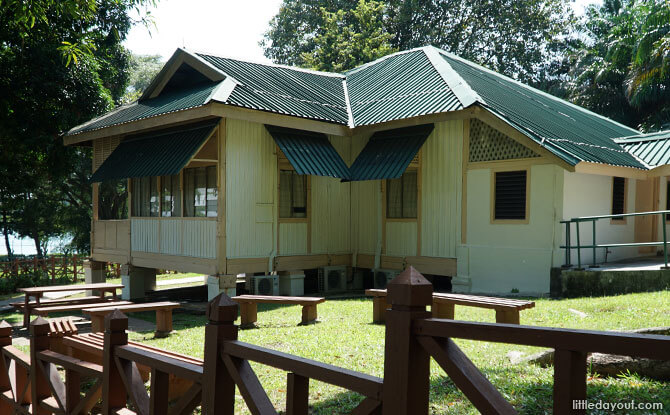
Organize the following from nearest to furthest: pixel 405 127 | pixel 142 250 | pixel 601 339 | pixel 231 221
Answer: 1. pixel 601 339
2. pixel 231 221
3. pixel 405 127
4. pixel 142 250

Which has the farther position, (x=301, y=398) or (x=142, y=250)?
(x=142, y=250)

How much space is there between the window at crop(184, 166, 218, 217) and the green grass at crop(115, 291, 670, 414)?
9.38ft

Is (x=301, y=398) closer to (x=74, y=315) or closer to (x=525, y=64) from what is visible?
(x=74, y=315)

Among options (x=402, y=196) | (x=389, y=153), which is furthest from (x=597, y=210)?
(x=389, y=153)

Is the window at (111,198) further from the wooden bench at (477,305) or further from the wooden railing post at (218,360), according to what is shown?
the wooden railing post at (218,360)

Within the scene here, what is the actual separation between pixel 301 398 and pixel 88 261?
1697cm

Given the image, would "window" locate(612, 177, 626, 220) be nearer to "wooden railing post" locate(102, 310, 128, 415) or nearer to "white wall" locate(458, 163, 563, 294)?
"white wall" locate(458, 163, 563, 294)

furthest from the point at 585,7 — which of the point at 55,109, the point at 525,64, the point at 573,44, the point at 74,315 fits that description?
the point at 74,315

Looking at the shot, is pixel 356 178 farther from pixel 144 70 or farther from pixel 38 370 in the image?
pixel 144 70

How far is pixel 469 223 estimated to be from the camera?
13742 mm

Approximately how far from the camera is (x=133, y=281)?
53.3 feet

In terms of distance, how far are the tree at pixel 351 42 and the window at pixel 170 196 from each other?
16.7 m

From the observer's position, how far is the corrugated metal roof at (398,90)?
1405 cm

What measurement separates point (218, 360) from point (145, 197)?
14428mm
